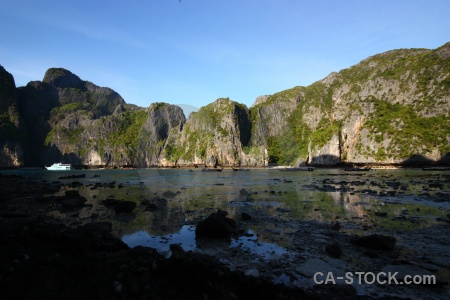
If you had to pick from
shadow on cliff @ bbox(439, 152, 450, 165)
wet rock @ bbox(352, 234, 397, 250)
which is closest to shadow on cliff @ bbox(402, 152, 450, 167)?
shadow on cliff @ bbox(439, 152, 450, 165)

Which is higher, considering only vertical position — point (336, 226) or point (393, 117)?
point (393, 117)

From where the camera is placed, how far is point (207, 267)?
6.51 m

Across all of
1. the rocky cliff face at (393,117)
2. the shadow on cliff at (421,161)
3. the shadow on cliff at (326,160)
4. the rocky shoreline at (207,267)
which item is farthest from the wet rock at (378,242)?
the shadow on cliff at (326,160)

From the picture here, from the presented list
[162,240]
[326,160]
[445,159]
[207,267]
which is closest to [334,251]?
[207,267]

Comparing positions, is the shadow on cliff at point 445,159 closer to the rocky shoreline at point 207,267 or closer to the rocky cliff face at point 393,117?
the rocky cliff face at point 393,117

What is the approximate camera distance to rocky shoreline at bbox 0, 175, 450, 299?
19.4ft

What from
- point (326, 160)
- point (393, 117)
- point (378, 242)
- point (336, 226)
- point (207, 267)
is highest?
point (393, 117)

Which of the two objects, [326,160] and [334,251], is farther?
[326,160]

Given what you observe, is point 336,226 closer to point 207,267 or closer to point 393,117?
point 207,267

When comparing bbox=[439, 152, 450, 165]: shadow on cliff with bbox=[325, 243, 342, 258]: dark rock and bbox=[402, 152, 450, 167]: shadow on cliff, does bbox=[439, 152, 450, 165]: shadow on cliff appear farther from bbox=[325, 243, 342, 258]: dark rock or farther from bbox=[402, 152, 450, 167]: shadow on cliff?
bbox=[325, 243, 342, 258]: dark rock

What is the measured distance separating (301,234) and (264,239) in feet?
7.01

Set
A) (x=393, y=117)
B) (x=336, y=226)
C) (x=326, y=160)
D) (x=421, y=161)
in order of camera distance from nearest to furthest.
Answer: (x=336, y=226)
(x=421, y=161)
(x=393, y=117)
(x=326, y=160)

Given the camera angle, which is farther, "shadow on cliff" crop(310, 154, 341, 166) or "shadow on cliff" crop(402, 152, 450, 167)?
"shadow on cliff" crop(310, 154, 341, 166)

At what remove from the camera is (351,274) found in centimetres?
825
